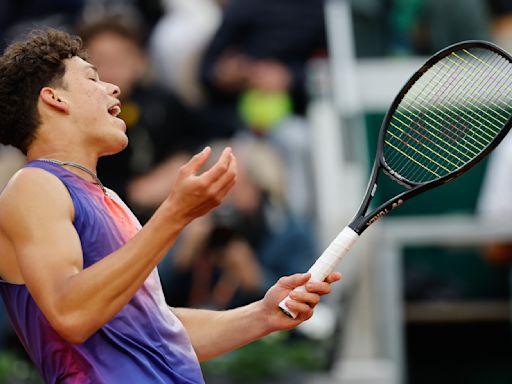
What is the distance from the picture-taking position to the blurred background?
6.48 metres

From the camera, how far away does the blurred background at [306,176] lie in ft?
21.3

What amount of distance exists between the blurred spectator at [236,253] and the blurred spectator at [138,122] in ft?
1.17

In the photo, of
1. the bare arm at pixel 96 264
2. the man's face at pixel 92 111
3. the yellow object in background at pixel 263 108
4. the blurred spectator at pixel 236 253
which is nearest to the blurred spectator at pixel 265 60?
the yellow object in background at pixel 263 108

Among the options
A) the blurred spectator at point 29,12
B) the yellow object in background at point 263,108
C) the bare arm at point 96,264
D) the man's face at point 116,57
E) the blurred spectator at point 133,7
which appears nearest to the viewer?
the bare arm at point 96,264

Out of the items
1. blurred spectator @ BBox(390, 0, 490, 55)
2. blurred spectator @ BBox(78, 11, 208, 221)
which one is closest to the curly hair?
blurred spectator @ BBox(78, 11, 208, 221)

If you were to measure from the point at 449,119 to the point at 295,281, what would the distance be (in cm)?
259

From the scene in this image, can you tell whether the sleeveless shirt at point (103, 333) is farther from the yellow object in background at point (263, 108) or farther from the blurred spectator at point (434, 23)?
the blurred spectator at point (434, 23)

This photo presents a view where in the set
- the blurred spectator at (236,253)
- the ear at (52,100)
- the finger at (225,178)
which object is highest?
the ear at (52,100)

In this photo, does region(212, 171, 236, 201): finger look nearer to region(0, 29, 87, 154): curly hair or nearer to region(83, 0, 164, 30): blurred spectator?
region(0, 29, 87, 154): curly hair

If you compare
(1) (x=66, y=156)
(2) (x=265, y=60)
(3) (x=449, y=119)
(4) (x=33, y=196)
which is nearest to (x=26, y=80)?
(1) (x=66, y=156)

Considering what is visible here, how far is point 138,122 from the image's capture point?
23.7ft

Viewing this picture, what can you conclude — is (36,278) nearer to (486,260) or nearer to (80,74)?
(80,74)

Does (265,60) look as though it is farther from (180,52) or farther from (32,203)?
(32,203)

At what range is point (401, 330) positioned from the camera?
662 centimetres
